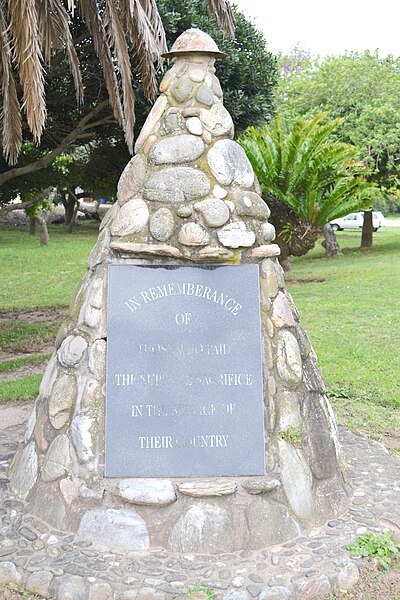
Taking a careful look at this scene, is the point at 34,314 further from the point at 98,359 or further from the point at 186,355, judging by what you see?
the point at 186,355

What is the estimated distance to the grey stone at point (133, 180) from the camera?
4125 mm

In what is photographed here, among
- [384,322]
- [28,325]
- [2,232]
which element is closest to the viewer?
[384,322]

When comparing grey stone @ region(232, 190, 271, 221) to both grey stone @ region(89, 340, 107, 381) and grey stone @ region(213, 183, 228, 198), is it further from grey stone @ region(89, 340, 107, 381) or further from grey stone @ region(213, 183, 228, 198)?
grey stone @ region(89, 340, 107, 381)

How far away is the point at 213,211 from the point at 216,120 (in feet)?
1.89

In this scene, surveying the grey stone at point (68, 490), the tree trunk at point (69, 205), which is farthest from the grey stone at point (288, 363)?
the tree trunk at point (69, 205)

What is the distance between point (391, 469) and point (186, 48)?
123 inches

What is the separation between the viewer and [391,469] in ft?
15.6

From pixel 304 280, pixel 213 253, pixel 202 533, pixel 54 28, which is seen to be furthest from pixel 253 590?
pixel 304 280

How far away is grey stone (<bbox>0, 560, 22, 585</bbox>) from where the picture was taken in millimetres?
3387

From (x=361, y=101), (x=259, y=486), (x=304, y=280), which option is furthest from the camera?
(x=361, y=101)

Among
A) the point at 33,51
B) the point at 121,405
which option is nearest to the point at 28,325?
the point at 33,51

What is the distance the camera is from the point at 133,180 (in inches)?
163

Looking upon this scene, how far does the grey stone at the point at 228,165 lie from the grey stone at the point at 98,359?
1208 mm

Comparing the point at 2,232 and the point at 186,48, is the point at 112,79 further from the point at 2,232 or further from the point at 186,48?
the point at 2,232
